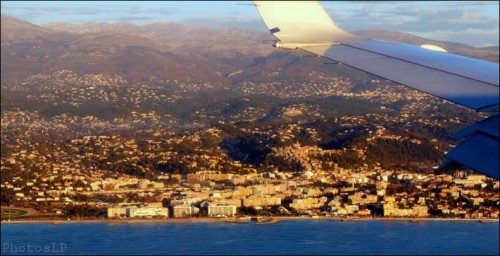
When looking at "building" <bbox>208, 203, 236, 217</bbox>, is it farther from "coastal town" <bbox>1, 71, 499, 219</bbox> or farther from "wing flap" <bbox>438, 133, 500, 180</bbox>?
"wing flap" <bbox>438, 133, 500, 180</bbox>

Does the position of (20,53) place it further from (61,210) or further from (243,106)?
(61,210)

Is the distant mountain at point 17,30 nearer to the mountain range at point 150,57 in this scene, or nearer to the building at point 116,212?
the mountain range at point 150,57

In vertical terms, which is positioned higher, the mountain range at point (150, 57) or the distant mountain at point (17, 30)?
the distant mountain at point (17, 30)

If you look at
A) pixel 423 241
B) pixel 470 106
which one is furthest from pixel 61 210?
pixel 470 106

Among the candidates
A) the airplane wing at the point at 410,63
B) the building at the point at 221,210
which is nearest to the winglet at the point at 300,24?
the airplane wing at the point at 410,63

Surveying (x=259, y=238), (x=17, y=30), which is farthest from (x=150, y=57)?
(x=259, y=238)

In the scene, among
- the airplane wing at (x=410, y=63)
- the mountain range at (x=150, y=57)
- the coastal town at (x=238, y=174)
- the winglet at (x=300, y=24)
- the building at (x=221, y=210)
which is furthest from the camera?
the mountain range at (x=150, y=57)

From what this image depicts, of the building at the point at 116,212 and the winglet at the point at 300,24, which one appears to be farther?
the building at the point at 116,212

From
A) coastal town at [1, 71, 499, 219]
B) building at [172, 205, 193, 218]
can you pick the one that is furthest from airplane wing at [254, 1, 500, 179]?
building at [172, 205, 193, 218]
